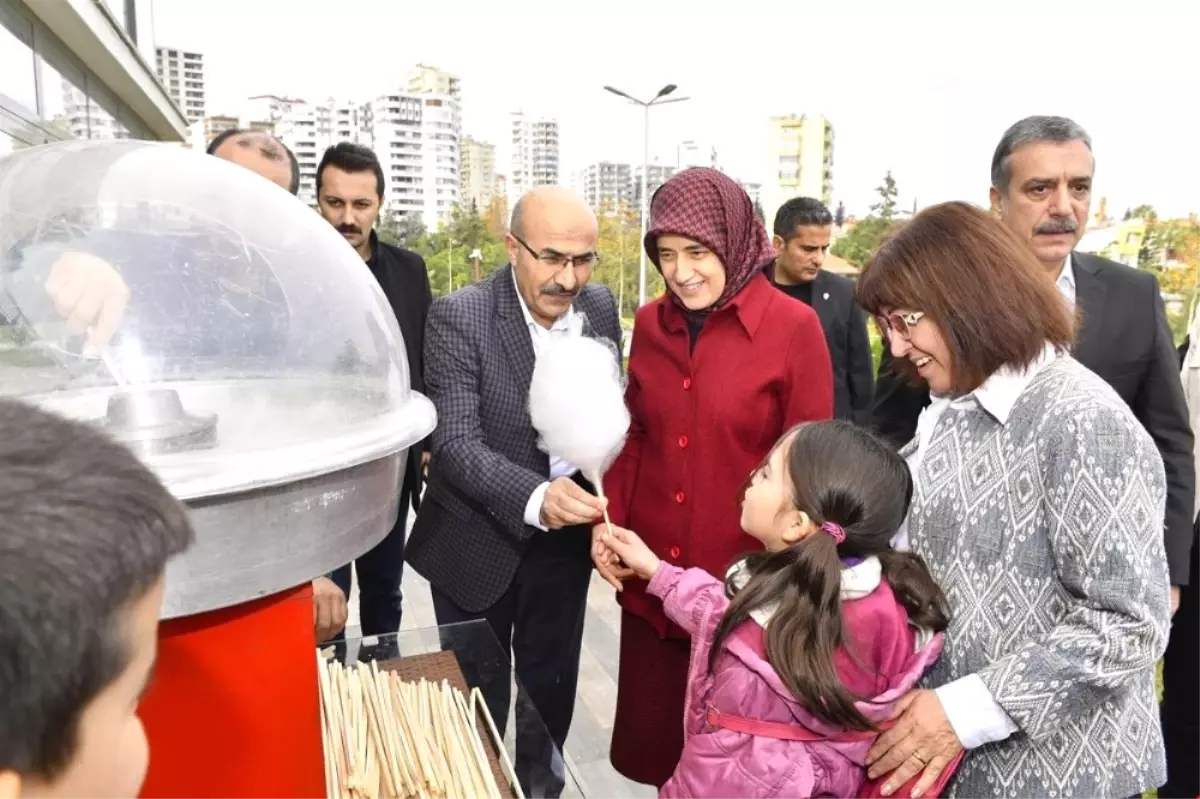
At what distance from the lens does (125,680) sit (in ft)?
1.66

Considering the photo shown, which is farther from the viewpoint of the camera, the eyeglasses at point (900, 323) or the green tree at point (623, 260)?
the green tree at point (623, 260)

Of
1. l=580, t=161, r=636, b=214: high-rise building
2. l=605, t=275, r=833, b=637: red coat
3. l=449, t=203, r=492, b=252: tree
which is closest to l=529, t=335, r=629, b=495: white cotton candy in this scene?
l=605, t=275, r=833, b=637: red coat

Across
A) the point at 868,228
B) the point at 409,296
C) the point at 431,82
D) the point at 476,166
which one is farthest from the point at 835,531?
the point at 431,82

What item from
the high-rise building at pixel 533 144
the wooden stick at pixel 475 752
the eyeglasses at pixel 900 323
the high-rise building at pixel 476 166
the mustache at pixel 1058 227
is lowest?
the wooden stick at pixel 475 752

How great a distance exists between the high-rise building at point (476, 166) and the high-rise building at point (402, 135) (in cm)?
22

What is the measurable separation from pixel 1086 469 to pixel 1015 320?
25 centimetres

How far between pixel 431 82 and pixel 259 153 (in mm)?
15410

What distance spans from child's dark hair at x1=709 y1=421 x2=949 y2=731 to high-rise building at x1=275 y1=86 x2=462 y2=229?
14139 millimetres

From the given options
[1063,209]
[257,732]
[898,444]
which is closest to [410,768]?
[257,732]

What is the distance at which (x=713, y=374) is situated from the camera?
1821mm

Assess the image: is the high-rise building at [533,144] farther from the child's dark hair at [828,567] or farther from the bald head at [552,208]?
the child's dark hair at [828,567]

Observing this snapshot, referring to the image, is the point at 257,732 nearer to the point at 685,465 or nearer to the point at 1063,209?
the point at 685,465

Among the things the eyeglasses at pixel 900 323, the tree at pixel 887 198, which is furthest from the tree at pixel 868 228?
the eyeglasses at pixel 900 323

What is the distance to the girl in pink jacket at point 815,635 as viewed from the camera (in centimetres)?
122
